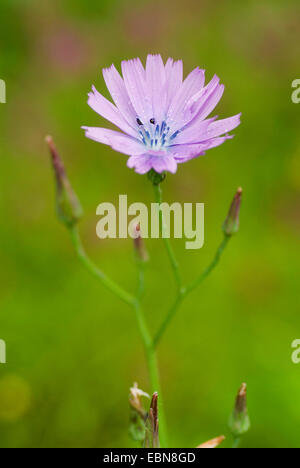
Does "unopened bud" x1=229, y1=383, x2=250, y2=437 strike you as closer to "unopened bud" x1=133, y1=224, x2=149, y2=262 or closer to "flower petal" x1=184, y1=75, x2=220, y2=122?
"unopened bud" x1=133, y1=224, x2=149, y2=262

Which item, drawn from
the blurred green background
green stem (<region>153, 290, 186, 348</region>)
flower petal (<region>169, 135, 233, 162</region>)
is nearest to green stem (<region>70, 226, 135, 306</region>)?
green stem (<region>153, 290, 186, 348</region>)

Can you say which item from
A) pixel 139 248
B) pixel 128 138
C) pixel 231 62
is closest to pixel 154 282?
pixel 139 248

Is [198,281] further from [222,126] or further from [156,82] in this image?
[156,82]

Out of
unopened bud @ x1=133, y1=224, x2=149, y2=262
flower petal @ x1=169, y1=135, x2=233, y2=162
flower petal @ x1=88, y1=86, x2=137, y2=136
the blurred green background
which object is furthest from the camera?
the blurred green background

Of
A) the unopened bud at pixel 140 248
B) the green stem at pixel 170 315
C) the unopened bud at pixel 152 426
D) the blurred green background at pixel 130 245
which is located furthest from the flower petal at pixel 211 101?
the blurred green background at pixel 130 245

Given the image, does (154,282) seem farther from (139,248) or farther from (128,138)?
(128,138)

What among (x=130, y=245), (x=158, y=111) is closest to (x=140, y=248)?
(x=158, y=111)
